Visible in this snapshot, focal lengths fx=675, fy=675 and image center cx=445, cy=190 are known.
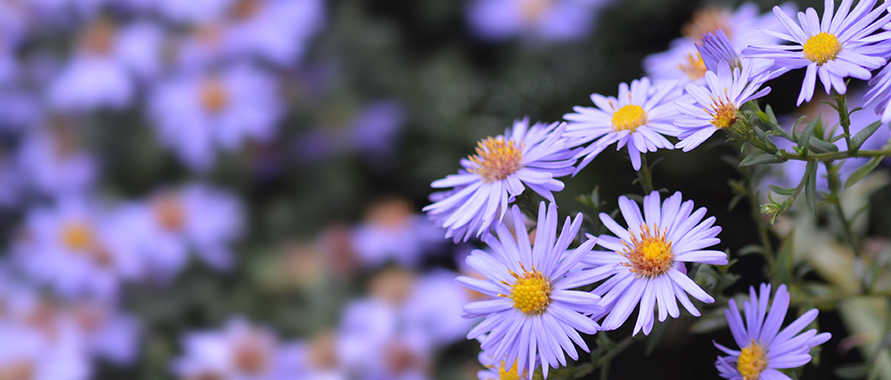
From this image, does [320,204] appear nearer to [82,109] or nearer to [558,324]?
[82,109]

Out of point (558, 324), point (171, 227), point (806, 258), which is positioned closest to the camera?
point (558, 324)

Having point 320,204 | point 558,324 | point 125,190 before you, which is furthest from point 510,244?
point 125,190

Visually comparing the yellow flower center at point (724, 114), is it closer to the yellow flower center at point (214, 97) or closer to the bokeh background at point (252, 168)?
the bokeh background at point (252, 168)

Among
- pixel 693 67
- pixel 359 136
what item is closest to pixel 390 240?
pixel 359 136

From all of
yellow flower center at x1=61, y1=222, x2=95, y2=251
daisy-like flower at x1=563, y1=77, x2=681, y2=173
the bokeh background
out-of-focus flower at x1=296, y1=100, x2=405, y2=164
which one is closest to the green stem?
daisy-like flower at x1=563, y1=77, x2=681, y2=173

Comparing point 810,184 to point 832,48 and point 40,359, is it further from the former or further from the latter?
point 40,359

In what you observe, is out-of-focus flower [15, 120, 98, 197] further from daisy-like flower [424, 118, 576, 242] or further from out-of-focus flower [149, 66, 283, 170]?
daisy-like flower [424, 118, 576, 242]
